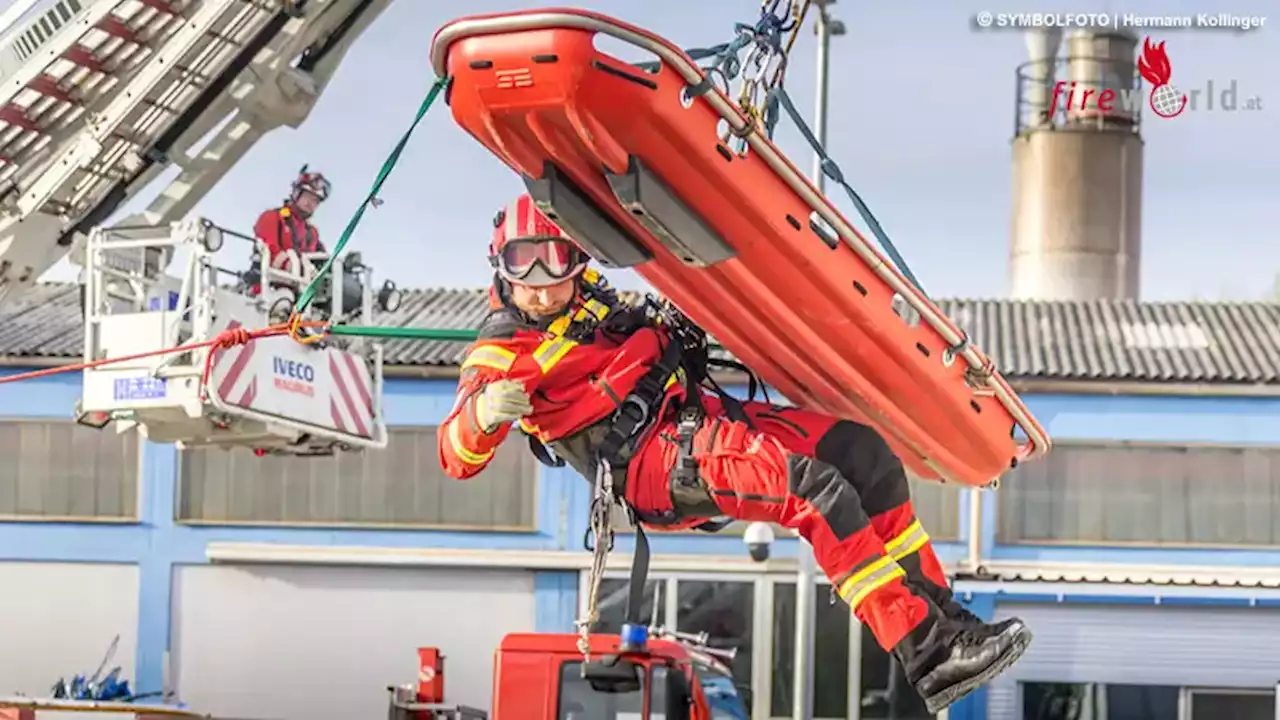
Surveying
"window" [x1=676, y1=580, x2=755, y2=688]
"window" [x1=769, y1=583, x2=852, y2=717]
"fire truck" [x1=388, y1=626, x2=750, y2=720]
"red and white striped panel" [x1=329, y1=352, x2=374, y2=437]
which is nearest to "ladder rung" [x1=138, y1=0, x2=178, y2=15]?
"red and white striped panel" [x1=329, y1=352, x2=374, y2=437]

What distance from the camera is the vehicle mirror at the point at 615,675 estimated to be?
10.7 metres

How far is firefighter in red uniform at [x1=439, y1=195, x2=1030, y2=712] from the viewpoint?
610cm

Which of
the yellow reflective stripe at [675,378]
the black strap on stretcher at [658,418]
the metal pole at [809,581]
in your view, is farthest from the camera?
the metal pole at [809,581]

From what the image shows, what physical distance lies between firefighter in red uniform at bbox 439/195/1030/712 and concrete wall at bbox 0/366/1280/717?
48.6ft

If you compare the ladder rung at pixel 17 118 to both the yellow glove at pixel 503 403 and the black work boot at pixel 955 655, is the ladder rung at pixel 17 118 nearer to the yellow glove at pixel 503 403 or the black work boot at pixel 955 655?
the yellow glove at pixel 503 403

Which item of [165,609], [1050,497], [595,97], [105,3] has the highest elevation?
[105,3]

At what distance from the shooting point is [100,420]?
11.9m

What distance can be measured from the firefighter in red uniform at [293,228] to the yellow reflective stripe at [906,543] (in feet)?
24.1

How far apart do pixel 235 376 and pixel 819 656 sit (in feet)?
35.5

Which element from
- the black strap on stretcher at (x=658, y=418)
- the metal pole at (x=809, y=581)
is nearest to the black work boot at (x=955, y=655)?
the black strap on stretcher at (x=658, y=418)

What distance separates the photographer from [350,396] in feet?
42.9

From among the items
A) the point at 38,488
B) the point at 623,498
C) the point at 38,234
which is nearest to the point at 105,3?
the point at 38,234

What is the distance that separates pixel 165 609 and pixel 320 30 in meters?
10.6

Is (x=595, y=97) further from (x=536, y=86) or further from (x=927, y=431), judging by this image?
(x=927, y=431)
